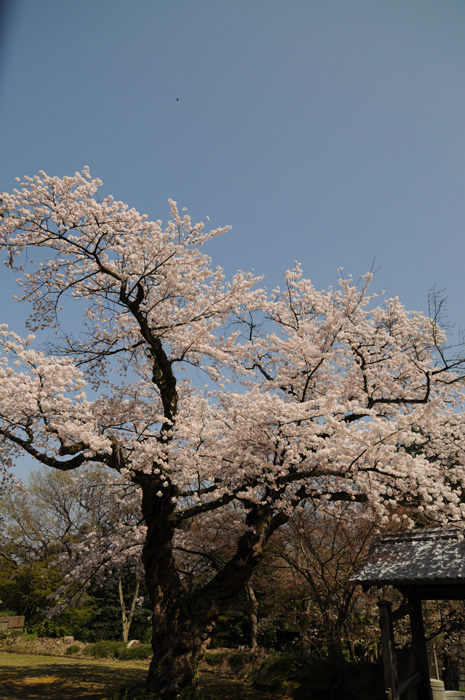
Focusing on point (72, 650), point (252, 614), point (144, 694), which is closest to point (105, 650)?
point (72, 650)

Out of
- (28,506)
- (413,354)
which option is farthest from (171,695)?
(28,506)

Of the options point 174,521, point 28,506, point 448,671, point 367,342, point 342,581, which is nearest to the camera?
point 174,521

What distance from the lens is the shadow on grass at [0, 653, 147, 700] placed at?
9.41 meters

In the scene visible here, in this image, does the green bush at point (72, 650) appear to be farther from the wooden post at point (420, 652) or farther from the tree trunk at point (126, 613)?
the wooden post at point (420, 652)

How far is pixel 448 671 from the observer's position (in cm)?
1356

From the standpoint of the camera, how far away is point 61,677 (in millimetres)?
11570

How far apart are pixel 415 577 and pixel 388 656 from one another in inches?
46.1

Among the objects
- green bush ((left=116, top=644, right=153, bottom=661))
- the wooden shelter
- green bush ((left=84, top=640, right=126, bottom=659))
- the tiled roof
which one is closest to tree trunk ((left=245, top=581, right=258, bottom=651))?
green bush ((left=116, top=644, right=153, bottom=661))

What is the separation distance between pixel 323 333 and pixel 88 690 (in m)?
9.31

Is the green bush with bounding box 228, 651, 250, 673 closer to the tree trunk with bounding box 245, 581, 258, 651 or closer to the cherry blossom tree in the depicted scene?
the tree trunk with bounding box 245, 581, 258, 651

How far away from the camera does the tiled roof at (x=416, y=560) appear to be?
20.9ft

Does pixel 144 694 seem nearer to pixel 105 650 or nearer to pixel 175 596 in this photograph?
pixel 175 596

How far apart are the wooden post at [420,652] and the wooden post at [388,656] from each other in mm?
1117

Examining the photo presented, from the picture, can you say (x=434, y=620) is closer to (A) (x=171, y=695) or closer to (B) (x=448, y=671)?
(B) (x=448, y=671)
